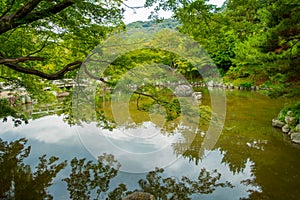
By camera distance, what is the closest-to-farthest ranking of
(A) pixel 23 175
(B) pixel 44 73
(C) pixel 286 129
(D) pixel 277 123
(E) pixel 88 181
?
1. (B) pixel 44 73
2. (E) pixel 88 181
3. (A) pixel 23 175
4. (C) pixel 286 129
5. (D) pixel 277 123

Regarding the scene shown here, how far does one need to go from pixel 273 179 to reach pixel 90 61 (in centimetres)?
303

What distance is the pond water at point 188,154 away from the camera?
10.5ft

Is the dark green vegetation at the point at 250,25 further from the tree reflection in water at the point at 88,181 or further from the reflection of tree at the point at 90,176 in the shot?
the reflection of tree at the point at 90,176

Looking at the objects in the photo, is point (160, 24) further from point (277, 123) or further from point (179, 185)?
point (277, 123)

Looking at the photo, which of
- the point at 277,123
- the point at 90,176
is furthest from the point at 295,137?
the point at 90,176

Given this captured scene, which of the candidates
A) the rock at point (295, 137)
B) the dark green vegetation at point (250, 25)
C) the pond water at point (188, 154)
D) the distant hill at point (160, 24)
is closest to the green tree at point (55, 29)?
the distant hill at point (160, 24)

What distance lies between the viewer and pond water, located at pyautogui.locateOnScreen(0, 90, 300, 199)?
3.21 m

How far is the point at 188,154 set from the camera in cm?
440

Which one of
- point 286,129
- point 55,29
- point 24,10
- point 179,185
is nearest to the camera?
point 24,10

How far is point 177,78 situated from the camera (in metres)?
3.44

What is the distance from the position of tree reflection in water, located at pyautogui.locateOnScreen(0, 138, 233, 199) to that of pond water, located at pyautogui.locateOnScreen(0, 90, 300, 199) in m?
0.09

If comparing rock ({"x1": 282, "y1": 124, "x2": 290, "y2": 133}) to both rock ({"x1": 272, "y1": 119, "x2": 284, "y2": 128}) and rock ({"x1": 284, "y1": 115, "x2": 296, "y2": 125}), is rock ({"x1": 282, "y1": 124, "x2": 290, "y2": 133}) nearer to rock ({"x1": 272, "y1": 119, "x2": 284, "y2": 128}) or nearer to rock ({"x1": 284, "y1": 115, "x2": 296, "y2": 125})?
rock ({"x1": 284, "y1": 115, "x2": 296, "y2": 125})

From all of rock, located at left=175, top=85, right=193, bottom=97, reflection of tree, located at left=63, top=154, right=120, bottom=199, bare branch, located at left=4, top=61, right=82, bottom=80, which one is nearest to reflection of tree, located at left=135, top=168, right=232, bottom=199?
reflection of tree, located at left=63, top=154, right=120, bottom=199

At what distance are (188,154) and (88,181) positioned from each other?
6.24 feet
